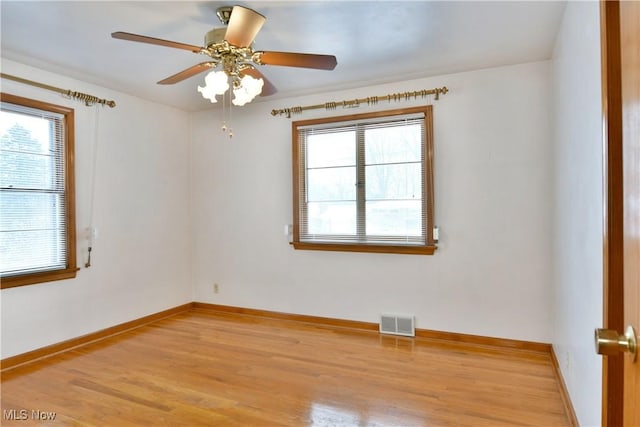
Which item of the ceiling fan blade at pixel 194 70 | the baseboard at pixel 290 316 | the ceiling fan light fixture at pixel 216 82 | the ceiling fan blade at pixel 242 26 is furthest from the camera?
the baseboard at pixel 290 316

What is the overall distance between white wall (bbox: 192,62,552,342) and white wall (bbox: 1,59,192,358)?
2.89 ft

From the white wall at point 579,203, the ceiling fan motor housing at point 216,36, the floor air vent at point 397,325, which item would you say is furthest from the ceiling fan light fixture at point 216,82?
the floor air vent at point 397,325

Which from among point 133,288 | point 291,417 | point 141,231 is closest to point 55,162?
point 141,231

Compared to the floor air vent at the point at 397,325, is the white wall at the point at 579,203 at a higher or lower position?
higher

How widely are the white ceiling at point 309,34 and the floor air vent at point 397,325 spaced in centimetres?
230

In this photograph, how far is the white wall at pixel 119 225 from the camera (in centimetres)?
309

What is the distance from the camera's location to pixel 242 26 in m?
2.03

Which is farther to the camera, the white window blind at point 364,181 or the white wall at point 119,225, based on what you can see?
the white window blind at point 364,181

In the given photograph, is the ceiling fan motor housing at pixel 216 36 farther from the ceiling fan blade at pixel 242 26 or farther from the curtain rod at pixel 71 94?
the curtain rod at pixel 71 94

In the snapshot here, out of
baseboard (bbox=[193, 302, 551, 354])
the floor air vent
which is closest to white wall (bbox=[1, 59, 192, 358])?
baseboard (bbox=[193, 302, 551, 354])

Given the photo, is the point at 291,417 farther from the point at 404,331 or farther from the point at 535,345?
the point at 535,345

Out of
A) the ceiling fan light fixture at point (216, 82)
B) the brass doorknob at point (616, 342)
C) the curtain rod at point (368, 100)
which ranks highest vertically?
the curtain rod at point (368, 100)

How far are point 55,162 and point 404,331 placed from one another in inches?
139

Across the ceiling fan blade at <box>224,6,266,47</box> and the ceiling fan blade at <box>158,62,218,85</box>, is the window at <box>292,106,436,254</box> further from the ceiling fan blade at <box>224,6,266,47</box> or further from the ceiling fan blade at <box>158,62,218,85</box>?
the ceiling fan blade at <box>224,6,266,47</box>
